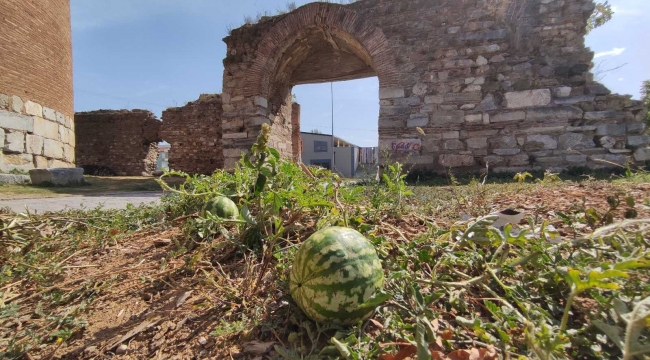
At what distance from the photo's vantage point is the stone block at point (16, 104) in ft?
25.5

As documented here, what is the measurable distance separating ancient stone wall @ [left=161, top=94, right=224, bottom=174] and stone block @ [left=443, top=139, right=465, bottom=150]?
9839mm

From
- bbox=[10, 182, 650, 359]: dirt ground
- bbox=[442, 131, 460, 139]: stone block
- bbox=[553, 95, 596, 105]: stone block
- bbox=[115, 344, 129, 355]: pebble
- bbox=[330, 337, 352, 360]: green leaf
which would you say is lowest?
bbox=[115, 344, 129, 355]: pebble

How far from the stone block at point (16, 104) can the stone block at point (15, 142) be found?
558 millimetres

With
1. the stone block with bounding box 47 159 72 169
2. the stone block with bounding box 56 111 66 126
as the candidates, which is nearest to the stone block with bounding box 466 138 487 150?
the stone block with bounding box 47 159 72 169

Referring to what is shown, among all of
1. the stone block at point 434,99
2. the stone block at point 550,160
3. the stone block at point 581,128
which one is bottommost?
the stone block at point 550,160

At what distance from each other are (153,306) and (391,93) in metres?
6.96

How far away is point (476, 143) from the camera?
704 centimetres

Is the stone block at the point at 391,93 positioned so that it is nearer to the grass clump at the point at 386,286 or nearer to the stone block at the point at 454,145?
the stone block at the point at 454,145

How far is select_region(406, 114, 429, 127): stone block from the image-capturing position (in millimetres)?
7312

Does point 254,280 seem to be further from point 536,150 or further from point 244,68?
point 244,68

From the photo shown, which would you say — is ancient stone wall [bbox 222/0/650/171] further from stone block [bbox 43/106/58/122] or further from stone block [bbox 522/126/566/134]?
stone block [bbox 43/106/58/122]

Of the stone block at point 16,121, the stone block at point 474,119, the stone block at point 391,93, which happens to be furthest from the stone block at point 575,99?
the stone block at point 16,121

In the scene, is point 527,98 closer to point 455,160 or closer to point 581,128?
point 581,128

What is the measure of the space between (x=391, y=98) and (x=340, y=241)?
22.5 feet
